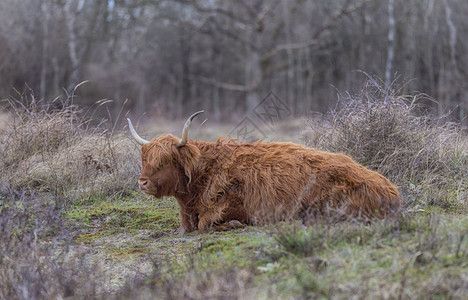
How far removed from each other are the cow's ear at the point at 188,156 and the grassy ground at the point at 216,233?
0.72 meters

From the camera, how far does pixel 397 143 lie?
7.34 meters

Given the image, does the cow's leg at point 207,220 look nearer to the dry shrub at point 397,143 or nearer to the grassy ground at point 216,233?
the grassy ground at point 216,233

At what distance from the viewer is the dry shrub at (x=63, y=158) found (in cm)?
761

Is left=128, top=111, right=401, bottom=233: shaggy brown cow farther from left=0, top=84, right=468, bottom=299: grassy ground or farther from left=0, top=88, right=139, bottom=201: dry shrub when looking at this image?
left=0, top=88, right=139, bottom=201: dry shrub

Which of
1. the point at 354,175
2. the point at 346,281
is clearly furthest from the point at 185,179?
the point at 346,281

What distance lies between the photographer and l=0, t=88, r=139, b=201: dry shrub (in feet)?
25.0

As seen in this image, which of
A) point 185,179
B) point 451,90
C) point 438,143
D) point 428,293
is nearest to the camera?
point 428,293

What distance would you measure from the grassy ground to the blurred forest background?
40.5 ft

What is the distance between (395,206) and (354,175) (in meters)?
0.58

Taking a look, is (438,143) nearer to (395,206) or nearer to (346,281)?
(395,206)

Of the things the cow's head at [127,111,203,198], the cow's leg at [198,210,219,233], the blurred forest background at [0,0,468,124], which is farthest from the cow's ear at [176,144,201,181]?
the blurred forest background at [0,0,468,124]

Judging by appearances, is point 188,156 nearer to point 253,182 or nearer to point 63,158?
point 253,182

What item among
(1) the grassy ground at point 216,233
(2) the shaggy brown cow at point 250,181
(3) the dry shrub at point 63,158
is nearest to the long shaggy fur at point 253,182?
(2) the shaggy brown cow at point 250,181

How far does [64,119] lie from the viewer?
8578mm
